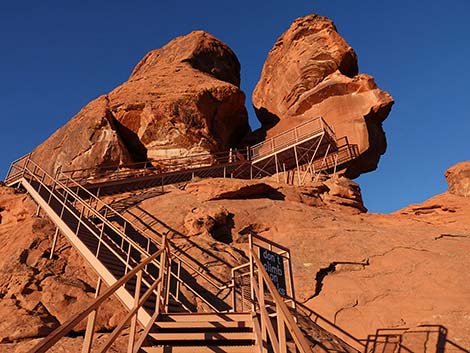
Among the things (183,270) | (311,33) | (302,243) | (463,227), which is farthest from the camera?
(311,33)

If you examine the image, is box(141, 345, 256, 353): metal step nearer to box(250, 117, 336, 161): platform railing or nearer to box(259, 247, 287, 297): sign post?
box(259, 247, 287, 297): sign post

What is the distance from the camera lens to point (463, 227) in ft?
51.1

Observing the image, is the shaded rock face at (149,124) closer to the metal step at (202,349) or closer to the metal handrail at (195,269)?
the metal handrail at (195,269)

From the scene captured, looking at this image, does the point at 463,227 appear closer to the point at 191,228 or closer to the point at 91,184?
the point at 191,228

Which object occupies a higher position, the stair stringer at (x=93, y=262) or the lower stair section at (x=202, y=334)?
the stair stringer at (x=93, y=262)

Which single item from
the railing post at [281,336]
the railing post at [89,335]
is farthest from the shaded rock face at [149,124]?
the railing post at [281,336]

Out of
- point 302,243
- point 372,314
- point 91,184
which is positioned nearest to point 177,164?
point 91,184

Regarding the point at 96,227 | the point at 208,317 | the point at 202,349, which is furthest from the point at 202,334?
the point at 96,227

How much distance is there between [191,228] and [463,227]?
10877mm

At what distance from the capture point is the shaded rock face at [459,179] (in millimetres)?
22906

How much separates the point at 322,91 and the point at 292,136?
5385mm

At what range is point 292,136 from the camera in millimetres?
30406

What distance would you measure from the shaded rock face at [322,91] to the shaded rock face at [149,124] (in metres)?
6.03

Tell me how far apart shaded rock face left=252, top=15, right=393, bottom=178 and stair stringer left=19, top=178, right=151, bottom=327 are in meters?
22.3
